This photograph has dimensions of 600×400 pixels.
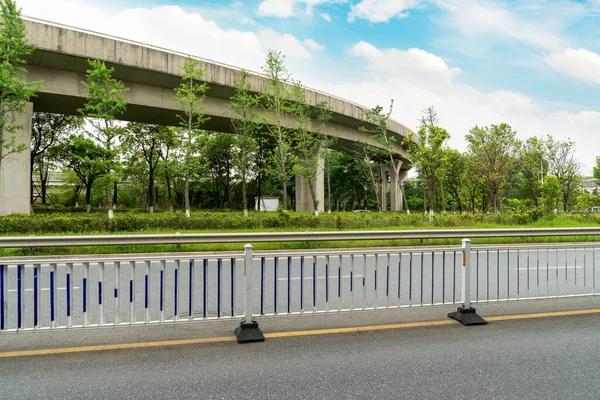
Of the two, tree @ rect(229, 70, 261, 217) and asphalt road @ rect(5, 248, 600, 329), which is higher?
tree @ rect(229, 70, 261, 217)

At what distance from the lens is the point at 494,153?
122 ft

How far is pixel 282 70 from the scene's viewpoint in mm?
25641

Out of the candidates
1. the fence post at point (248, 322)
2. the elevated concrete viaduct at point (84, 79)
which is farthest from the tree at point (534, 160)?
the fence post at point (248, 322)

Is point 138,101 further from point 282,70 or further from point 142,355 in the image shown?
point 142,355

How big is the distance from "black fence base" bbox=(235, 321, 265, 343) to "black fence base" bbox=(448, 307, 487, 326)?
2715 millimetres

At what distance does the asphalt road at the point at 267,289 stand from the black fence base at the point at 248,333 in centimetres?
23

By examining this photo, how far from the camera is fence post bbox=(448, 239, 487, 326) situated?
16.7ft

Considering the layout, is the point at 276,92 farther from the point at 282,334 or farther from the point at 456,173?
the point at 456,173

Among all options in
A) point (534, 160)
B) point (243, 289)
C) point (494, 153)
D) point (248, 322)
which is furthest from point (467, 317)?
point (534, 160)

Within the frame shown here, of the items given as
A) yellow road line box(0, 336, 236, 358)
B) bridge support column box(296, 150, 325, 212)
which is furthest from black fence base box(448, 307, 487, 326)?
bridge support column box(296, 150, 325, 212)

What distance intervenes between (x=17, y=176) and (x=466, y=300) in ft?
61.7

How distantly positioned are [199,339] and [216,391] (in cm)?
140

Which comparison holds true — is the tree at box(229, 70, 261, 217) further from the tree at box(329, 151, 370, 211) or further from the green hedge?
the tree at box(329, 151, 370, 211)

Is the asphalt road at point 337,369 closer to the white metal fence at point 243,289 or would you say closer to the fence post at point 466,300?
the fence post at point 466,300
